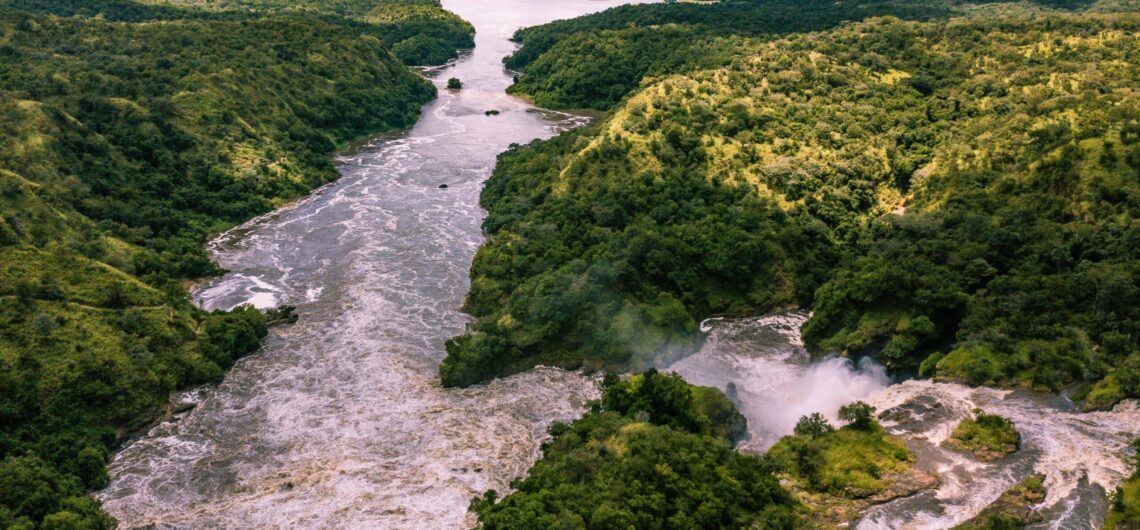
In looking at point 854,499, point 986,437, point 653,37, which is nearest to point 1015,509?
point 986,437

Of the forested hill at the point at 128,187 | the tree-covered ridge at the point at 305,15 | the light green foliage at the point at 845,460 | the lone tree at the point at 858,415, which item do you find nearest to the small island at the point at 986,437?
the light green foliage at the point at 845,460

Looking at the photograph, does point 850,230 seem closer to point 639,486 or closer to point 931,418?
point 931,418

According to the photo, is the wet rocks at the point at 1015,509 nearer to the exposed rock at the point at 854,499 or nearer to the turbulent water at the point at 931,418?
the turbulent water at the point at 931,418

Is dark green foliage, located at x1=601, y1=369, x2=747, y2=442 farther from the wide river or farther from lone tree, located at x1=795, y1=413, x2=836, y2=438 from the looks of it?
lone tree, located at x1=795, y1=413, x2=836, y2=438

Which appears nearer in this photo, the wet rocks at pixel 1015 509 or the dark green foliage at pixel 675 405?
the wet rocks at pixel 1015 509

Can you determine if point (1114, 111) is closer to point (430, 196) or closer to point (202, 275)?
point (430, 196)

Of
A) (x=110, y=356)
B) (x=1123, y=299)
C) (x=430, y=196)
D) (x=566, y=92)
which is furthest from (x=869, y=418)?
(x=566, y=92)

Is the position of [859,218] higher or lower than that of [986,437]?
higher
